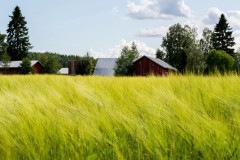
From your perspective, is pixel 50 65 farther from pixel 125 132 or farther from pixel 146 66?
pixel 125 132

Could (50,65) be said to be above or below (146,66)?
below

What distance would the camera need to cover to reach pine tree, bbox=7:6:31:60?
6906cm

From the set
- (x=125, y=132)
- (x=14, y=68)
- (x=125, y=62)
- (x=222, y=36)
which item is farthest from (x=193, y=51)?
(x=125, y=132)

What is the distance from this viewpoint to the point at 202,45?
6869cm

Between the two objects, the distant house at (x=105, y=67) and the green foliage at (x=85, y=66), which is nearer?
the green foliage at (x=85, y=66)

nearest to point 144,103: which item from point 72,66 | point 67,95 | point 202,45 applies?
point 67,95

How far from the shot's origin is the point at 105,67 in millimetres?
61062

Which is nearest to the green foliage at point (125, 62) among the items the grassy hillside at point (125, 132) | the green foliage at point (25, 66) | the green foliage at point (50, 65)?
the green foliage at point (25, 66)

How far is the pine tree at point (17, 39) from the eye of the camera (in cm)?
6906

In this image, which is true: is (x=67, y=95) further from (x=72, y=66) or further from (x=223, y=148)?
(x=72, y=66)

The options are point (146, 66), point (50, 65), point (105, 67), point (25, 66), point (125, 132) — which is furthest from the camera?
point (50, 65)

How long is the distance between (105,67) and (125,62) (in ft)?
34.3

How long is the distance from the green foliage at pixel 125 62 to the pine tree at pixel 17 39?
2474 centimetres

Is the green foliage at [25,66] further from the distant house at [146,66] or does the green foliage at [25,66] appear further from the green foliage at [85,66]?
the distant house at [146,66]
